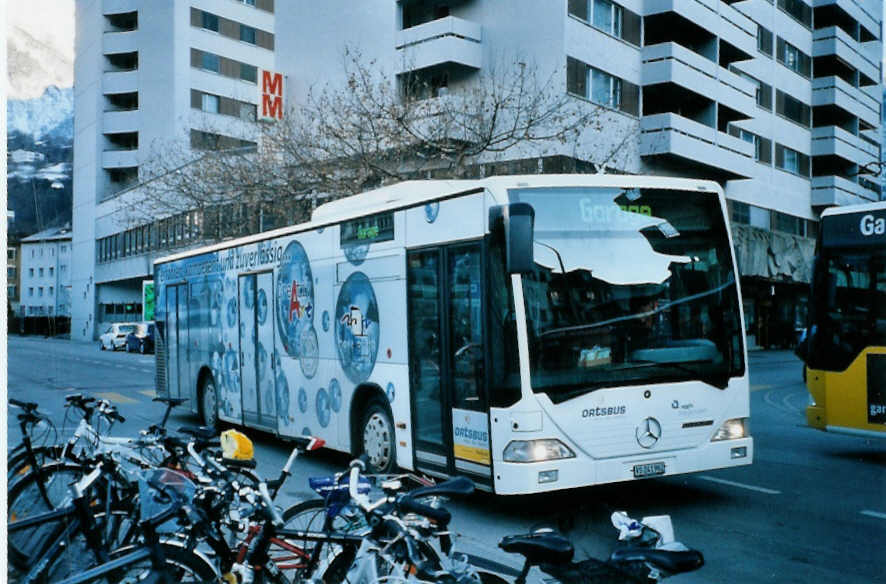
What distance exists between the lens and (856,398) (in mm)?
10852

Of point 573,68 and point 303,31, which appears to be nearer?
point 303,31

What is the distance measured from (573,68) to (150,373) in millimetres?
15695

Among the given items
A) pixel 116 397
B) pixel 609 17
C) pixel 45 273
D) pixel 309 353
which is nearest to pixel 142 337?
pixel 116 397

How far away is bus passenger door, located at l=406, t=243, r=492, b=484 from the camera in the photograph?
7.55m

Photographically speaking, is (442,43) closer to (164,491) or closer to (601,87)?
(601,87)

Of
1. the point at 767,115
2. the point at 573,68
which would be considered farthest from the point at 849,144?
the point at 573,68

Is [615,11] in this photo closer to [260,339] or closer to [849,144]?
[849,144]

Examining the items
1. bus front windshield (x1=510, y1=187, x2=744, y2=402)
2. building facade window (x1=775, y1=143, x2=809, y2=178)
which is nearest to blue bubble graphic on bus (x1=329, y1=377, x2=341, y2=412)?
bus front windshield (x1=510, y1=187, x2=744, y2=402)

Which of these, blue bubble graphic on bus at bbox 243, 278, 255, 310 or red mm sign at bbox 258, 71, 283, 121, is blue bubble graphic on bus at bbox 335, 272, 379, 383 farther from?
red mm sign at bbox 258, 71, 283, 121

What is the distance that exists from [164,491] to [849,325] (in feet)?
30.4

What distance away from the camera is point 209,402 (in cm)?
1375

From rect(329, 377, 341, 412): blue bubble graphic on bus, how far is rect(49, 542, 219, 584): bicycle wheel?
19.8 feet

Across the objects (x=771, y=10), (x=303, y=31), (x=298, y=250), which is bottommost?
(x=298, y=250)

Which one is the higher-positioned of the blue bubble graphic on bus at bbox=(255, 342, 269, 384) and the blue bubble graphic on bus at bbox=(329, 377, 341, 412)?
the blue bubble graphic on bus at bbox=(255, 342, 269, 384)
